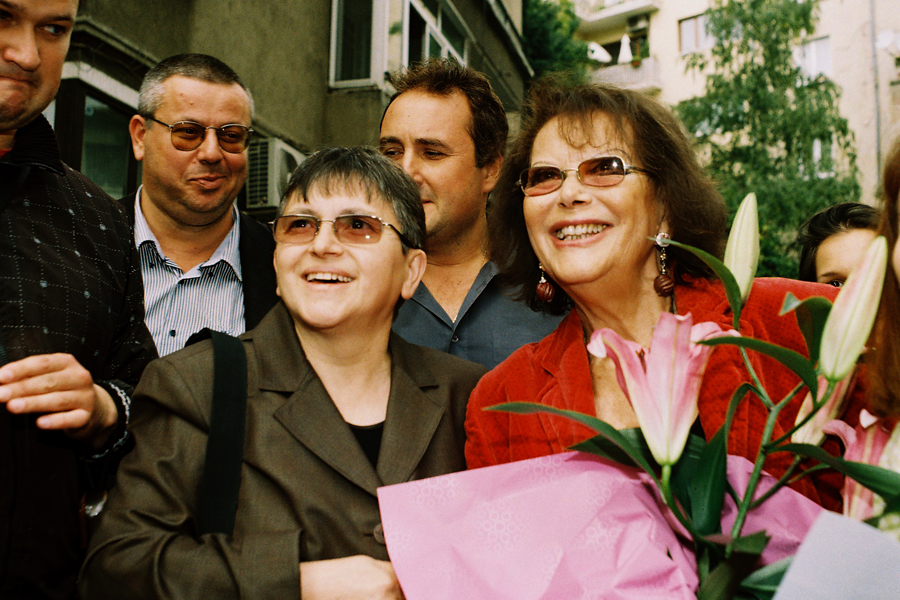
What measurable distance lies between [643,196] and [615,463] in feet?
3.13

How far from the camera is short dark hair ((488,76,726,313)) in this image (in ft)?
6.41

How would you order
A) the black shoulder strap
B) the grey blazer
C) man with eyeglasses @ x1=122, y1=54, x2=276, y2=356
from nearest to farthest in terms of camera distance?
the grey blazer
the black shoulder strap
man with eyeglasses @ x1=122, y1=54, x2=276, y2=356

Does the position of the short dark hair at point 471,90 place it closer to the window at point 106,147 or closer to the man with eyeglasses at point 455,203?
the man with eyeglasses at point 455,203

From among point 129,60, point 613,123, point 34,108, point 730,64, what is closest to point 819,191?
point 730,64

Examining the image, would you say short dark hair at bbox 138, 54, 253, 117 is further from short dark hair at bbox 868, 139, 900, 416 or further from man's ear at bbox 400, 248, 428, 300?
short dark hair at bbox 868, 139, 900, 416

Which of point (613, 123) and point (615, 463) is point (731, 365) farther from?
point (613, 123)

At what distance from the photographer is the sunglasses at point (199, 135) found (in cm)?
313

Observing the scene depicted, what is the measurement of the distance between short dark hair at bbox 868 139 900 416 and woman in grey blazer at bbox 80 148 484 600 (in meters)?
0.94

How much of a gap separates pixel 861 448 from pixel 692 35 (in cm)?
2486

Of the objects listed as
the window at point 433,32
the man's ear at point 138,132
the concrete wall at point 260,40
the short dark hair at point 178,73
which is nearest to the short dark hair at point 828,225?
the short dark hair at point 178,73

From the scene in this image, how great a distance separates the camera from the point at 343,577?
1405mm

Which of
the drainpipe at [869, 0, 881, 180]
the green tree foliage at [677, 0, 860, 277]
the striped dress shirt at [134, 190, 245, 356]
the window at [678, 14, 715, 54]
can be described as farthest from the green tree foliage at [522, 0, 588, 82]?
the striped dress shirt at [134, 190, 245, 356]

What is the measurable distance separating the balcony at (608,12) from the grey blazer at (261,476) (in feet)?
82.2

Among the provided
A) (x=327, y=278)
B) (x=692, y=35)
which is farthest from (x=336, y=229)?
(x=692, y=35)
